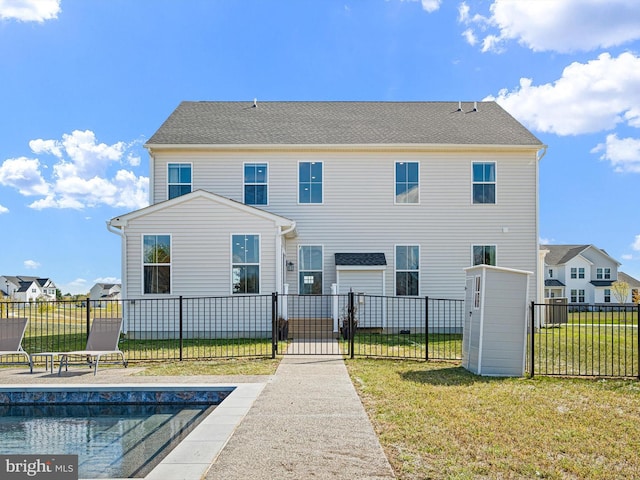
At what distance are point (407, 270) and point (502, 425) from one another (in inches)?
496

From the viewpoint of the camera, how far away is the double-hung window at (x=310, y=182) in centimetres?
1884

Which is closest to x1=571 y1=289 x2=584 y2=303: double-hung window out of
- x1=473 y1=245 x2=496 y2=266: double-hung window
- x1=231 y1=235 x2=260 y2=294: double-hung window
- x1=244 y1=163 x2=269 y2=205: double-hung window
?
x1=473 y1=245 x2=496 y2=266: double-hung window

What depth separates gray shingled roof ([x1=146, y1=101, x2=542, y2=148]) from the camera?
19.0 m

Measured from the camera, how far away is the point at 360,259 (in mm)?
18031

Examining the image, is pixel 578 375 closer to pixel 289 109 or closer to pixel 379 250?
pixel 379 250

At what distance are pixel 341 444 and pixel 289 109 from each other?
1819cm

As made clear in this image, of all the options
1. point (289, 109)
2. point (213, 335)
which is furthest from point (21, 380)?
point (289, 109)

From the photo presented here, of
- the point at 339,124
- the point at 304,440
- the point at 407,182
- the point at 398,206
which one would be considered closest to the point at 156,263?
the point at 398,206

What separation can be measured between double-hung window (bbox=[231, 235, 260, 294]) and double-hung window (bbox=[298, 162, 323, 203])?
3.25 m

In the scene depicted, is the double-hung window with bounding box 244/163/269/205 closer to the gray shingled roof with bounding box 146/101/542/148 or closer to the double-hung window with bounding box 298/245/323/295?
the gray shingled roof with bounding box 146/101/542/148

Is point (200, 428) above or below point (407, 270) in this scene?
below

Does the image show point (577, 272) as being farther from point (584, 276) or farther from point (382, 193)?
point (382, 193)

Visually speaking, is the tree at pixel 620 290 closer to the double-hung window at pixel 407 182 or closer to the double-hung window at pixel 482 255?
the double-hung window at pixel 482 255

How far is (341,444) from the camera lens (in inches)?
213
